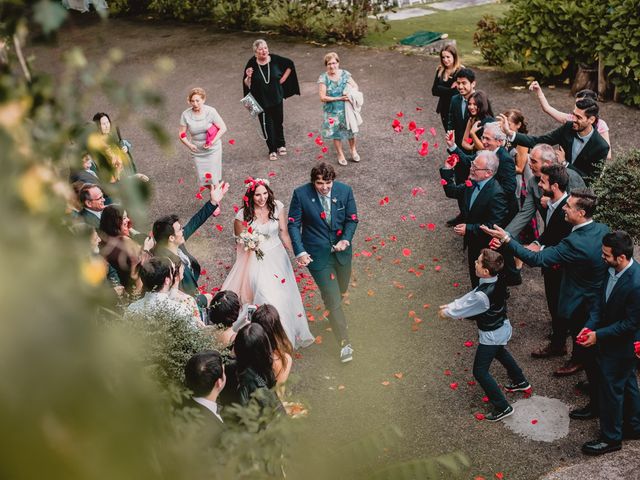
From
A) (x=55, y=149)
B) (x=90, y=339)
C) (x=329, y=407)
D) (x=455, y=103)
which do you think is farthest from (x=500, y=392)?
(x=90, y=339)

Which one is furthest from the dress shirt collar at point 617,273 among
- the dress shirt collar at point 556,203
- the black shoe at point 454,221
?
the black shoe at point 454,221

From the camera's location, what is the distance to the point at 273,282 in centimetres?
690

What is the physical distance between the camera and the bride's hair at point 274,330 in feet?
16.2

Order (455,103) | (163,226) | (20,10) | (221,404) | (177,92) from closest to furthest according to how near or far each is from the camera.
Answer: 1. (20,10)
2. (221,404)
3. (163,226)
4. (455,103)
5. (177,92)

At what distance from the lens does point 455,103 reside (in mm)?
8516

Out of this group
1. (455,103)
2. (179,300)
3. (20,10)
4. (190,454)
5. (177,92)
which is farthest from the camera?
(177,92)

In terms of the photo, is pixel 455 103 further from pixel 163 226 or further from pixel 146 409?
pixel 146 409

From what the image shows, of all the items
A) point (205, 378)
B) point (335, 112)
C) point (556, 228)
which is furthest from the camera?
point (335, 112)

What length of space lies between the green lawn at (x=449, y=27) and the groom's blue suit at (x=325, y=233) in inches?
341

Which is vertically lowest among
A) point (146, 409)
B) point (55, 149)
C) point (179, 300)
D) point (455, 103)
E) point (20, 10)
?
point (179, 300)

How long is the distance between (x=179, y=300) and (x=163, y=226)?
83 cm

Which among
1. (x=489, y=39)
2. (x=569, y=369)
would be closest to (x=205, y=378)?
(x=569, y=369)

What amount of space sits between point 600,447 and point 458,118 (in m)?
4.59

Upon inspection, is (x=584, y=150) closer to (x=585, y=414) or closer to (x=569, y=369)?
(x=569, y=369)
